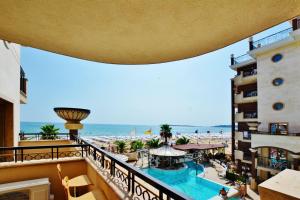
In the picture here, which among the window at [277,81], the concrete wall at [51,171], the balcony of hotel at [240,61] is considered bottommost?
the concrete wall at [51,171]

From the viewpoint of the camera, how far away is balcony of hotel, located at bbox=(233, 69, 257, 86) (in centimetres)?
1620

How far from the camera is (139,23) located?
1.67 meters

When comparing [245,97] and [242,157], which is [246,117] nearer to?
[245,97]

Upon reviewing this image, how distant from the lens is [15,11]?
59.2 inches

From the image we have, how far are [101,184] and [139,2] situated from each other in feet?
12.5

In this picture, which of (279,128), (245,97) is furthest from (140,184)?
(245,97)

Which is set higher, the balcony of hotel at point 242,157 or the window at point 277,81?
the window at point 277,81

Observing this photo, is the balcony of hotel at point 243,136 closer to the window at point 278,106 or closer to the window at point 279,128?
the window at point 279,128

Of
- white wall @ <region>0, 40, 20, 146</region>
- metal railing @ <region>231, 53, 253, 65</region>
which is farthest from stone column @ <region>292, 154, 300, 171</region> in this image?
white wall @ <region>0, 40, 20, 146</region>

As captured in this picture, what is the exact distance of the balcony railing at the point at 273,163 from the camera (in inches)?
479

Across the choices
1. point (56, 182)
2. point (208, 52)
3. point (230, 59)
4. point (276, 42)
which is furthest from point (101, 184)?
point (230, 59)

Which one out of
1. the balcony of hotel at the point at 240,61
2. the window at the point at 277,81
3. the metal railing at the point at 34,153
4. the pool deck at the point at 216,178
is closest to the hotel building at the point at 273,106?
the window at the point at 277,81

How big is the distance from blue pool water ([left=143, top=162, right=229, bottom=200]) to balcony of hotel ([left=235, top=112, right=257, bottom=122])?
20.8 ft

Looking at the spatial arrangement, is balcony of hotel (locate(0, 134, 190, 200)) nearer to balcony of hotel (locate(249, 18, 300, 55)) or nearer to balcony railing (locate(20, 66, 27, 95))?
balcony railing (locate(20, 66, 27, 95))
